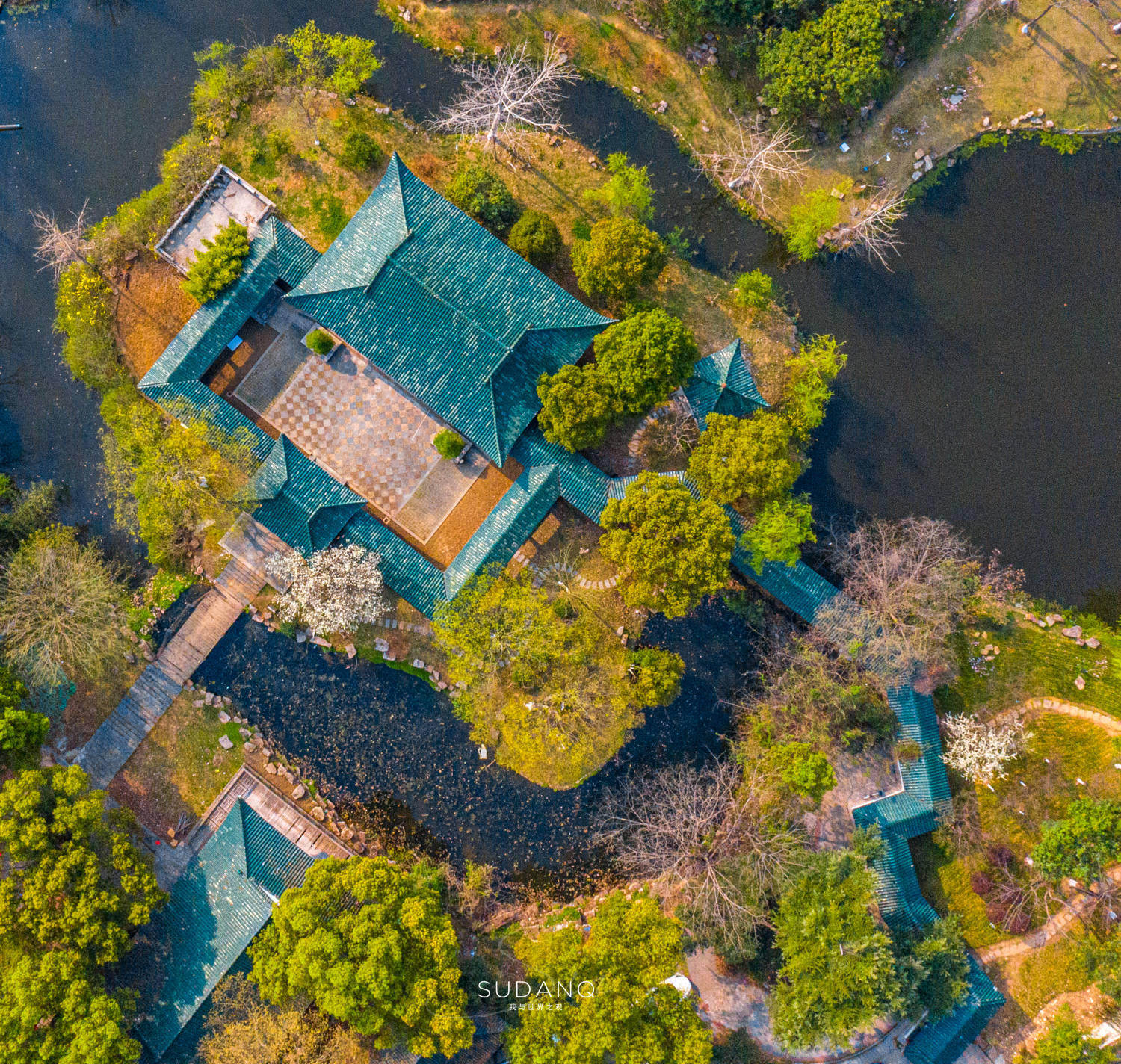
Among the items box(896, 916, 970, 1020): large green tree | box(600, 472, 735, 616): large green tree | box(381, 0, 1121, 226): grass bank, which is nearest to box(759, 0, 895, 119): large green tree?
box(381, 0, 1121, 226): grass bank

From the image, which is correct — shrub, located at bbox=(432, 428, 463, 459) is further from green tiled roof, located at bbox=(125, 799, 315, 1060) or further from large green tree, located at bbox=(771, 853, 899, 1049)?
large green tree, located at bbox=(771, 853, 899, 1049)

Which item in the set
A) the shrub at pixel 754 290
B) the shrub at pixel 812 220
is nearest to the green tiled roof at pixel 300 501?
the shrub at pixel 754 290

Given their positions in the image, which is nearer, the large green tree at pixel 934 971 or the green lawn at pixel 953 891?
the large green tree at pixel 934 971

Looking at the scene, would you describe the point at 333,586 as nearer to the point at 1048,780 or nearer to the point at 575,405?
the point at 575,405

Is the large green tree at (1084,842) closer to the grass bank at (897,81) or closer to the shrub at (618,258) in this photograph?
the grass bank at (897,81)

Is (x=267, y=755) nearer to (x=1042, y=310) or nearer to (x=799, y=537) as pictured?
(x=799, y=537)

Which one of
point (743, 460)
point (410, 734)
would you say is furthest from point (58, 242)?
point (743, 460)
